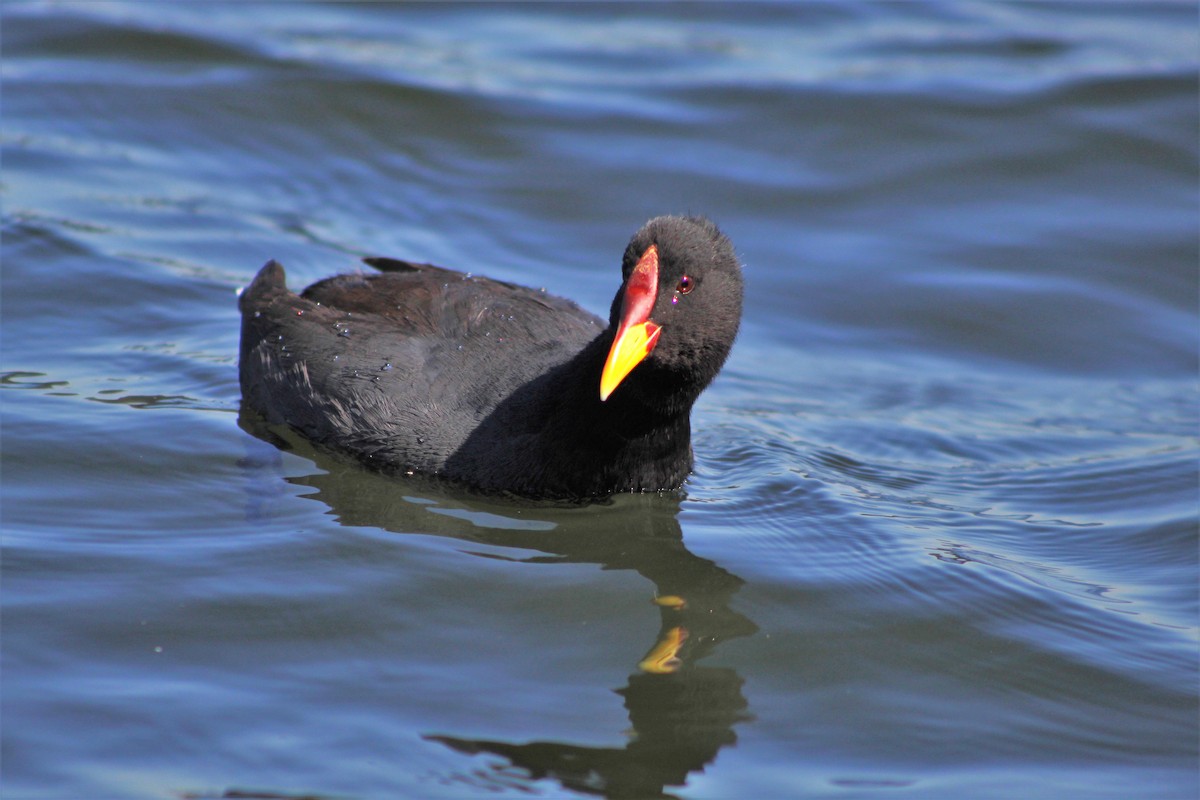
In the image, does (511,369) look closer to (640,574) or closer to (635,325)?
(635,325)

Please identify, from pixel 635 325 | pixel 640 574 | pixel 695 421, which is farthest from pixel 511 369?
pixel 695 421

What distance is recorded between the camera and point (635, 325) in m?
4.89

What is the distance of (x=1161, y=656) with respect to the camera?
480 centimetres

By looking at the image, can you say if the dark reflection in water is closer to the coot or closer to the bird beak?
the coot

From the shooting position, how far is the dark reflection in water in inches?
154

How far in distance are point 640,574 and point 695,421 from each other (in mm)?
1794

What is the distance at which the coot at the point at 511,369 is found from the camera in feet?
16.5

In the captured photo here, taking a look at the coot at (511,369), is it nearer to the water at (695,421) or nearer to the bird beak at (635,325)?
the bird beak at (635,325)

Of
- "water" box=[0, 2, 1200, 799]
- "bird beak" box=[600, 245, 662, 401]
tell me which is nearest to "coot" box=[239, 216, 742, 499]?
"bird beak" box=[600, 245, 662, 401]

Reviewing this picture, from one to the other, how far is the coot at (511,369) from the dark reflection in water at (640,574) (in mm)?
97

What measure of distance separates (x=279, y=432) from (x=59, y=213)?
314 centimetres

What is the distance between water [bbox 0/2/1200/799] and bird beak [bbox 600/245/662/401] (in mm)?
763

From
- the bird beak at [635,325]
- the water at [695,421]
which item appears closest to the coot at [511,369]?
the bird beak at [635,325]

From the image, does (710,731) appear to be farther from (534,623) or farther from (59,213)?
(59,213)
